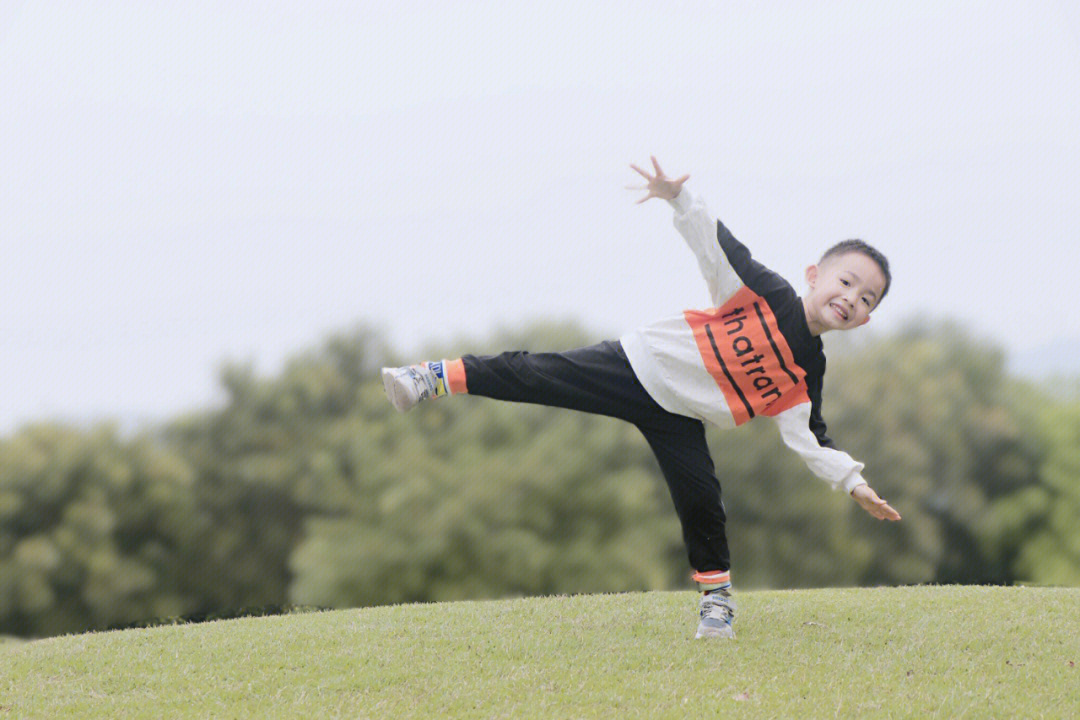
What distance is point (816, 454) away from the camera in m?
3.64

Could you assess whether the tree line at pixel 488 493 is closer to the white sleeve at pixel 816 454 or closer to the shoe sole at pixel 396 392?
the white sleeve at pixel 816 454

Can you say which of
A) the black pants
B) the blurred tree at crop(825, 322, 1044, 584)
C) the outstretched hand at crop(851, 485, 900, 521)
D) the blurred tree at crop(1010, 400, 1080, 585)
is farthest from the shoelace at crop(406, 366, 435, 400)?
the blurred tree at crop(1010, 400, 1080, 585)

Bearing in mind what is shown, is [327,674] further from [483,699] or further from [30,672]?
[30,672]

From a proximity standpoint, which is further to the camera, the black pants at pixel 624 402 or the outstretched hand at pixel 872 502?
the black pants at pixel 624 402

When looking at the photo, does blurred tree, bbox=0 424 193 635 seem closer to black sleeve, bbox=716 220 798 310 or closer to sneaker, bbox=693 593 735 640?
sneaker, bbox=693 593 735 640

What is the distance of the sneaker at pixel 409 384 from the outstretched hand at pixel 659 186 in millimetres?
958

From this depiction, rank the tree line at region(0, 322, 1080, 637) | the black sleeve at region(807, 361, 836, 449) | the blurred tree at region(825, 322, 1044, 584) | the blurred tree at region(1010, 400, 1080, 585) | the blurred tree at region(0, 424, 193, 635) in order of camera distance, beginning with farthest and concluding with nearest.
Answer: the blurred tree at region(825, 322, 1044, 584) < the blurred tree at region(1010, 400, 1080, 585) < the tree line at region(0, 322, 1080, 637) < the blurred tree at region(0, 424, 193, 635) < the black sleeve at region(807, 361, 836, 449)

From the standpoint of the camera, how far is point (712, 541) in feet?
12.4

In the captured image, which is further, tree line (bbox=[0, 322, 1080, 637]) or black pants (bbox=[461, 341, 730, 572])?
tree line (bbox=[0, 322, 1080, 637])

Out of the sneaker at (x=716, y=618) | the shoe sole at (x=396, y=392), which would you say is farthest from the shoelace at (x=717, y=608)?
the shoe sole at (x=396, y=392)

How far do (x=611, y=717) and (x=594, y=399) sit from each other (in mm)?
1192

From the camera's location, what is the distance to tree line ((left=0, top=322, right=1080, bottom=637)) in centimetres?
1066

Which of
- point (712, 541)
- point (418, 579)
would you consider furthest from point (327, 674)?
point (418, 579)

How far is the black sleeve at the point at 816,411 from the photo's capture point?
149 inches
